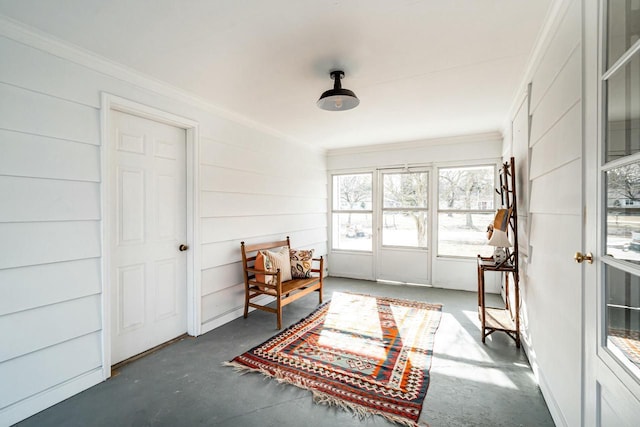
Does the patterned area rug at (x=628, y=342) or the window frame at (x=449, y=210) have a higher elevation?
the window frame at (x=449, y=210)

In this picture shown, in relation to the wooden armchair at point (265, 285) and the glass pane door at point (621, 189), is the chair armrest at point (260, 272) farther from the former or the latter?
the glass pane door at point (621, 189)

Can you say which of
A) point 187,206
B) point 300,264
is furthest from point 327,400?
point 187,206

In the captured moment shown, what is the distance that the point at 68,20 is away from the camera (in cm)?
178

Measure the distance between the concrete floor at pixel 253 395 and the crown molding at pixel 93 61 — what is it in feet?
7.91

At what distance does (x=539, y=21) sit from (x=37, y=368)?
13.0 ft

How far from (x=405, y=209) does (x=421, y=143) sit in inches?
45.6

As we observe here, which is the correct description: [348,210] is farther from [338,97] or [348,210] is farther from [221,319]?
[338,97]

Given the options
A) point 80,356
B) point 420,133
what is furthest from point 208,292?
point 420,133

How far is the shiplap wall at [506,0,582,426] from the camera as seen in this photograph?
4.70 ft

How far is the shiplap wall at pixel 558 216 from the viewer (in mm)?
1432

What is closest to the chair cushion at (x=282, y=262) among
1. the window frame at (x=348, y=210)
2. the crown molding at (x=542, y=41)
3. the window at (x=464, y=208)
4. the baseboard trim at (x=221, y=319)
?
the baseboard trim at (x=221, y=319)

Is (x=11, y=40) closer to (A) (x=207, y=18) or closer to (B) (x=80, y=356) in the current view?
(A) (x=207, y=18)

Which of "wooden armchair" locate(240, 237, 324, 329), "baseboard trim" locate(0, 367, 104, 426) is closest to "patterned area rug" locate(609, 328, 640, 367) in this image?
"wooden armchair" locate(240, 237, 324, 329)

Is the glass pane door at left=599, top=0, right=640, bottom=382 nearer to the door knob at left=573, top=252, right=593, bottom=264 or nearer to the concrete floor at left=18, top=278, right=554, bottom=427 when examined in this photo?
the door knob at left=573, top=252, right=593, bottom=264
